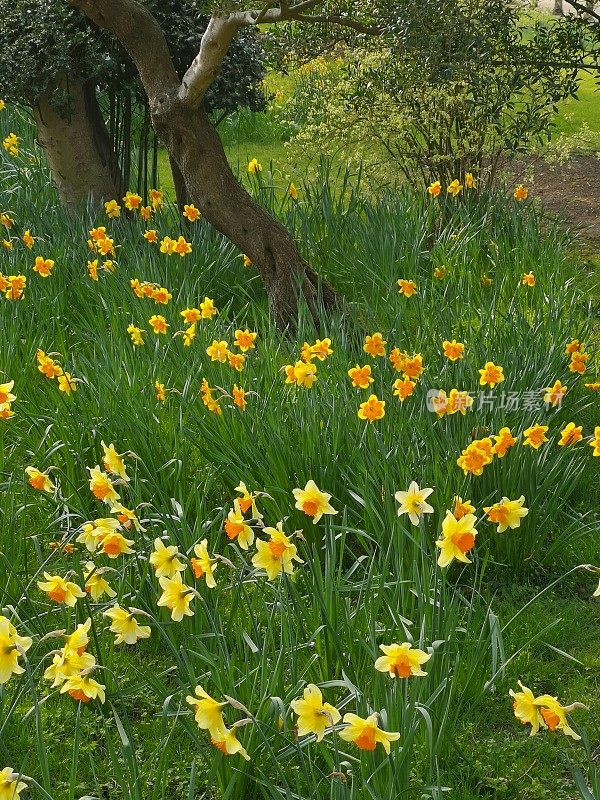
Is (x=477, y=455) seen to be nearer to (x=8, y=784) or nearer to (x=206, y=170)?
(x=8, y=784)

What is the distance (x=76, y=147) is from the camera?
5.96 metres

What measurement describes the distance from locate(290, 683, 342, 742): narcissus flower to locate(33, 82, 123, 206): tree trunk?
14.9 ft

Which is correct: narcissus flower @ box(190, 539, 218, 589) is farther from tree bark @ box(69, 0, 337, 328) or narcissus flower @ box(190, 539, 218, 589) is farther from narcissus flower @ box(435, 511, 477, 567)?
tree bark @ box(69, 0, 337, 328)

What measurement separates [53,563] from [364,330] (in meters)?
1.86

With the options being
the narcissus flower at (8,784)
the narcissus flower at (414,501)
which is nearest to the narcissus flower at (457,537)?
the narcissus flower at (414,501)

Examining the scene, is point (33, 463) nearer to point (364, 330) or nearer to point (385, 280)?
point (364, 330)

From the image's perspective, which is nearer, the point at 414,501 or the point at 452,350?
the point at 414,501

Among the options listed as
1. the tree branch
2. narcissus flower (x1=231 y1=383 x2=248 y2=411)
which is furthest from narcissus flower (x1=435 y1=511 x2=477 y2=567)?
the tree branch

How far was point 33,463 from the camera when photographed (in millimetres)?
3475

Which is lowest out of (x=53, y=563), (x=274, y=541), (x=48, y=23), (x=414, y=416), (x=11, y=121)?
(x=53, y=563)

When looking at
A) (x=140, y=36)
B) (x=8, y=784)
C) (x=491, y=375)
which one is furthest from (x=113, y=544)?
(x=140, y=36)

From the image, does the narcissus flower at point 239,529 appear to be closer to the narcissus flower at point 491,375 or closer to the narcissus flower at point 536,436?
the narcissus flower at point 536,436

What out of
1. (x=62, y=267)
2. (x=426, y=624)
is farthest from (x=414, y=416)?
(x=62, y=267)

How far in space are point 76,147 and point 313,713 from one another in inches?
191
